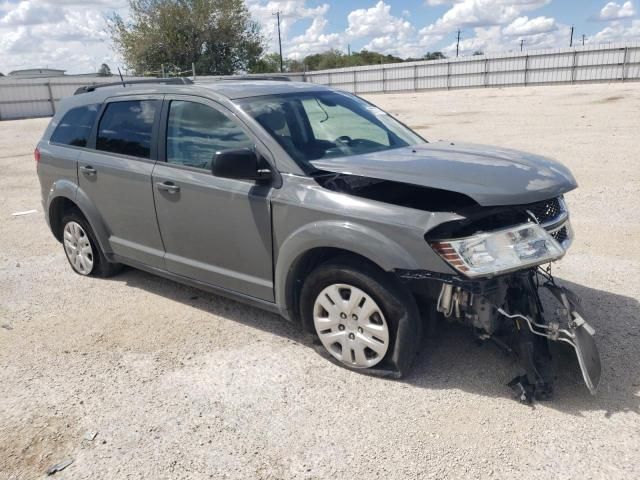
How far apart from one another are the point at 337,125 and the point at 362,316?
1.65 meters

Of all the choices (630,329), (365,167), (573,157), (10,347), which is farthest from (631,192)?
(10,347)

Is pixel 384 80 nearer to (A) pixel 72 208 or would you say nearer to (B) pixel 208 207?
(A) pixel 72 208

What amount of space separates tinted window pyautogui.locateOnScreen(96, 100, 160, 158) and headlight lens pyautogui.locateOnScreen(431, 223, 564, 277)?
264cm

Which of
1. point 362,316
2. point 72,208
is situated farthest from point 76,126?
point 362,316

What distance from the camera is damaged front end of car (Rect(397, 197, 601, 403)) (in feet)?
9.80

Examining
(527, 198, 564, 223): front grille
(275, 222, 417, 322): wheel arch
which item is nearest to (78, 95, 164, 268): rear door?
(275, 222, 417, 322): wheel arch

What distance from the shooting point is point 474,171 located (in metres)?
3.23

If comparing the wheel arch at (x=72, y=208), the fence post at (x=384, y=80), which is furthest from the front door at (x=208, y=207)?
the fence post at (x=384, y=80)

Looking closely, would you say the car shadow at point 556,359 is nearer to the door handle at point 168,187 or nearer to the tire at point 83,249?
the door handle at point 168,187

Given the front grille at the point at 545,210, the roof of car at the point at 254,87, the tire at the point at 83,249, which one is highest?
the roof of car at the point at 254,87

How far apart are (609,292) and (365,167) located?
8.50ft

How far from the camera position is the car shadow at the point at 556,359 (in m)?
3.18

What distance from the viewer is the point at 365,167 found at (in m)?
3.33

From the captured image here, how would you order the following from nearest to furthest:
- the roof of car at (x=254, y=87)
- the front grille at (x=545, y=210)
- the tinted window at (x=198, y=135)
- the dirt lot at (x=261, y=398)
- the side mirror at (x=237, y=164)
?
the dirt lot at (x=261, y=398) < the front grille at (x=545, y=210) < the side mirror at (x=237, y=164) < the tinted window at (x=198, y=135) < the roof of car at (x=254, y=87)
